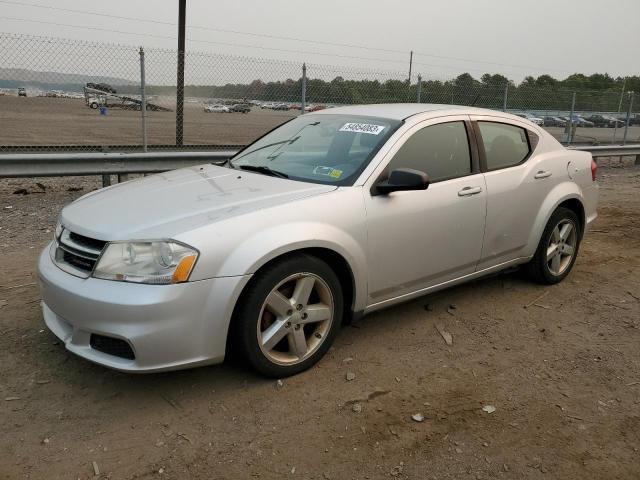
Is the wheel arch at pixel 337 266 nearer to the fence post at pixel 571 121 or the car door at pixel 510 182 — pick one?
the car door at pixel 510 182

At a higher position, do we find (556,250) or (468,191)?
(468,191)

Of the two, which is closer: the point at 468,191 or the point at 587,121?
the point at 468,191

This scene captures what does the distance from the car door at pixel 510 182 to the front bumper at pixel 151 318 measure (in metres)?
2.13

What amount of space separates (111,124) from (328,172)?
26.4 feet

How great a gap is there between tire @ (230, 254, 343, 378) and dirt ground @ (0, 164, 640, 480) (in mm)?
141

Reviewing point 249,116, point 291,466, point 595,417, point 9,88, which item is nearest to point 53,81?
point 9,88

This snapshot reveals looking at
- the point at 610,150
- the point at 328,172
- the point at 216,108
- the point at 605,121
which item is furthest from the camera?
the point at 605,121

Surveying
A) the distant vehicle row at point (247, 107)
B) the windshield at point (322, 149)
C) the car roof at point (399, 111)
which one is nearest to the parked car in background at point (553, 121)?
the distant vehicle row at point (247, 107)

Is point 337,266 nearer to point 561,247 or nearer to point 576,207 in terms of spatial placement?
point 561,247

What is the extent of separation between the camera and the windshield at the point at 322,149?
3.51m

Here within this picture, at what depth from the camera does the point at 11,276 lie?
4.52 m

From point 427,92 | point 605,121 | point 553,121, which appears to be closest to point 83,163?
point 427,92

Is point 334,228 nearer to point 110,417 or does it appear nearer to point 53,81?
point 110,417

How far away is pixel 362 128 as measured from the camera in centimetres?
379
